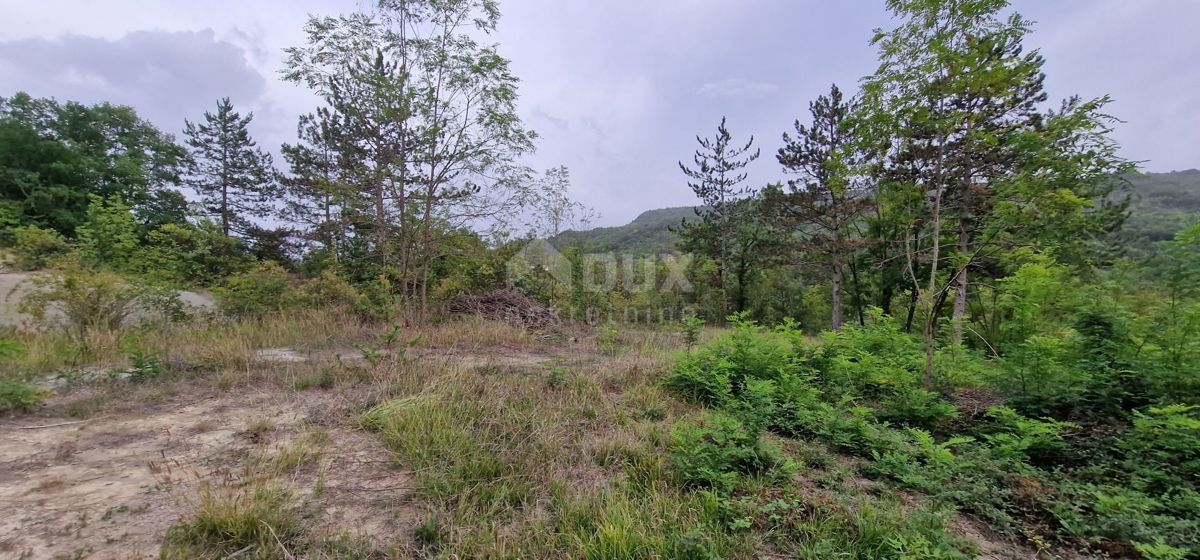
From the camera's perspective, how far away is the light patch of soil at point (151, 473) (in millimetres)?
1816

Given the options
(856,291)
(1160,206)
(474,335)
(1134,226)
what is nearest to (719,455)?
(474,335)

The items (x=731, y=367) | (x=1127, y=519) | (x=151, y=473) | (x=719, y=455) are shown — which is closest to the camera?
(x=1127, y=519)

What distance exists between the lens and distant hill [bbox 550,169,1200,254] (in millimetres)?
5935

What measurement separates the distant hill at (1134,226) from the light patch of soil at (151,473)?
609cm

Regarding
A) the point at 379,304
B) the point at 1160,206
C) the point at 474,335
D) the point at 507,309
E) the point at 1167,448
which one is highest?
the point at 1160,206

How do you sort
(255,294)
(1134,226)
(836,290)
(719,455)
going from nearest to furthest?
(719,455), (255,294), (836,290), (1134,226)

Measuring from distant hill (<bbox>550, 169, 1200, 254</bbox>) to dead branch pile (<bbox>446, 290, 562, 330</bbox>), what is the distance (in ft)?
11.3

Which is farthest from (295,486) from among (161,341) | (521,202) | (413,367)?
(521,202)

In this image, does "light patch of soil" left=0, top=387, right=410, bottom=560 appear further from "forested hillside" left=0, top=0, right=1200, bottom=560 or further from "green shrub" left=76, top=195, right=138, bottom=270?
→ "green shrub" left=76, top=195, right=138, bottom=270

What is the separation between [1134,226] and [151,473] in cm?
3474

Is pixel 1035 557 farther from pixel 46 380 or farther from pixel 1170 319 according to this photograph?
pixel 46 380

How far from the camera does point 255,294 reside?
7730 mm

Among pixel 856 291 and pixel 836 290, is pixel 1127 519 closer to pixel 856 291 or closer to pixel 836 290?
pixel 836 290

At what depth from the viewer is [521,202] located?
7.70 meters
